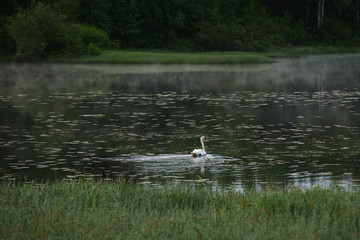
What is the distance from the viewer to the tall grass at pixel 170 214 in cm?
761

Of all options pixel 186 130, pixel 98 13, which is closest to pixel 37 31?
pixel 98 13

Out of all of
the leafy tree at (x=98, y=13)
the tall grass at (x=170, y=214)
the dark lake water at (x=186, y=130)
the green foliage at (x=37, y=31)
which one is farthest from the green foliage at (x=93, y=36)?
the tall grass at (x=170, y=214)

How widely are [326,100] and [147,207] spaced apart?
20.8 meters

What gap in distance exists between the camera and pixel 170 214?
348 inches

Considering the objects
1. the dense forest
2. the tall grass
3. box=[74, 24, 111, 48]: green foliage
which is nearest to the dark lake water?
the tall grass

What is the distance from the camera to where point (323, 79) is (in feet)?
135

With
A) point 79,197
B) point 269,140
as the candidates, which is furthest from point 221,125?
point 79,197

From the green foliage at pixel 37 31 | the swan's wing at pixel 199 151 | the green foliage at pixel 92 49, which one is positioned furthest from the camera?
the green foliage at pixel 92 49

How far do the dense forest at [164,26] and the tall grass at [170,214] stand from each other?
52113 mm

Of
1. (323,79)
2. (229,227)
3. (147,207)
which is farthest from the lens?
(323,79)

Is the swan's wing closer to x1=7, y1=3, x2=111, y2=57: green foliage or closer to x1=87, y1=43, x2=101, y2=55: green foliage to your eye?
x1=7, y1=3, x2=111, y2=57: green foliage

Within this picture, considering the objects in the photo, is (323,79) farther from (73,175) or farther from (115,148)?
(73,175)

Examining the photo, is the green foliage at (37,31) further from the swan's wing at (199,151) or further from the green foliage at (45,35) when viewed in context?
the swan's wing at (199,151)

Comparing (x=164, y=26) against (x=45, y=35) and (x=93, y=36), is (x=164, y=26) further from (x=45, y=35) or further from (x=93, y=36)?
(x=45, y=35)
